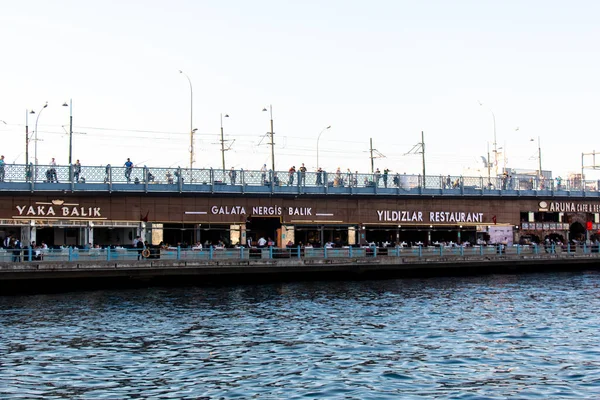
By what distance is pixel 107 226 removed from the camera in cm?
5112

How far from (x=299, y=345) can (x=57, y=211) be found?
30.3 metres

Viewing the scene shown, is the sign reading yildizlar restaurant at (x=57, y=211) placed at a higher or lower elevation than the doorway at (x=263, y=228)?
higher

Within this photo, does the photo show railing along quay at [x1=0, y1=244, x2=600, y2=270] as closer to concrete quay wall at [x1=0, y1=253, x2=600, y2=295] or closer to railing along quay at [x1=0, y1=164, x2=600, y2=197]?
concrete quay wall at [x1=0, y1=253, x2=600, y2=295]

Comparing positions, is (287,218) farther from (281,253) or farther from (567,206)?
(567,206)

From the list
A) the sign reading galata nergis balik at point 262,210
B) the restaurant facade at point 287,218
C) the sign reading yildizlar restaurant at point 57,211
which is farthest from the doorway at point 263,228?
the sign reading yildizlar restaurant at point 57,211

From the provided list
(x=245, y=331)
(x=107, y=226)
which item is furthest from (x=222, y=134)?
(x=245, y=331)

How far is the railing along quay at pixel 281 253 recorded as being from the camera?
134ft

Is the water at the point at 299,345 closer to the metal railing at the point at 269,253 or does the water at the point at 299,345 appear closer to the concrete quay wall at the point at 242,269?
the concrete quay wall at the point at 242,269

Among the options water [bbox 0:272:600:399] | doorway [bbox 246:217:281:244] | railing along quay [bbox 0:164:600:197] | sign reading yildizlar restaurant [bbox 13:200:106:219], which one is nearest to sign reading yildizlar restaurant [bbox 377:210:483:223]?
railing along quay [bbox 0:164:600:197]

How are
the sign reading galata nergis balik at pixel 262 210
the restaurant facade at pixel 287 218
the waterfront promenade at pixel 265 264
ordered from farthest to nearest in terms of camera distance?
the sign reading galata nergis balik at pixel 262 210 → the restaurant facade at pixel 287 218 → the waterfront promenade at pixel 265 264

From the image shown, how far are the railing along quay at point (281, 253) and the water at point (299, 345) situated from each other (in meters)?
2.76

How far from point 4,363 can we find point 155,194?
102 ft

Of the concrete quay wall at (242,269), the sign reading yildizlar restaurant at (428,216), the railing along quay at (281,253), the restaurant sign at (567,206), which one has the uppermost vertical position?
the restaurant sign at (567,206)

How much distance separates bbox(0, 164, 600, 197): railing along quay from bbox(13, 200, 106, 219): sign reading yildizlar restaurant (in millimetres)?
1272
